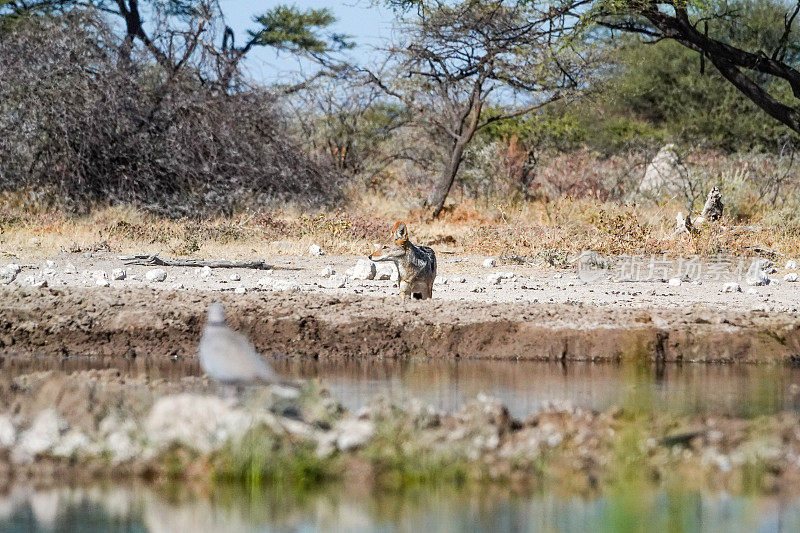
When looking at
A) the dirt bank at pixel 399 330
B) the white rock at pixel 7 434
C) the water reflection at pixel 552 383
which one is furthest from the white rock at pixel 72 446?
the dirt bank at pixel 399 330

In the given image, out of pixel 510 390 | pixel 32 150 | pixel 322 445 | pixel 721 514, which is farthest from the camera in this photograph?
pixel 32 150

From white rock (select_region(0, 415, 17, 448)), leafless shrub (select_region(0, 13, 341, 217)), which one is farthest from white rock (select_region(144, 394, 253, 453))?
leafless shrub (select_region(0, 13, 341, 217))

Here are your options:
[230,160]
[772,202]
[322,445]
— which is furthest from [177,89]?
[322,445]

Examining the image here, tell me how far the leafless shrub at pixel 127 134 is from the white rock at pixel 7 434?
42.0 ft

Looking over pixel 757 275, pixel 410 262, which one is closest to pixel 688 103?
pixel 757 275

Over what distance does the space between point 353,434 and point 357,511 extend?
54 centimetres

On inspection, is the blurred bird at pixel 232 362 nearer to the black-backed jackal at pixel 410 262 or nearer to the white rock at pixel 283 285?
the black-backed jackal at pixel 410 262

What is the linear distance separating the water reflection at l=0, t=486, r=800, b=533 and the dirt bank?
3.83 metres

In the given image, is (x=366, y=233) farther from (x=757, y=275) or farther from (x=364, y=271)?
(x=757, y=275)

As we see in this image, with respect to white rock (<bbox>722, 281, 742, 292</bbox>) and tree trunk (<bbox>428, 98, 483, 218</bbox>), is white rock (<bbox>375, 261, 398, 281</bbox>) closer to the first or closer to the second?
white rock (<bbox>722, 281, 742, 292</bbox>)

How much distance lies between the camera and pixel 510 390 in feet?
21.5

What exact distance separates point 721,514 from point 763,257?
34.6 feet

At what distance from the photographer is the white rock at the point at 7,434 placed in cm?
458

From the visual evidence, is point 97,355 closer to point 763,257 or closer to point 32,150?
point 763,257
